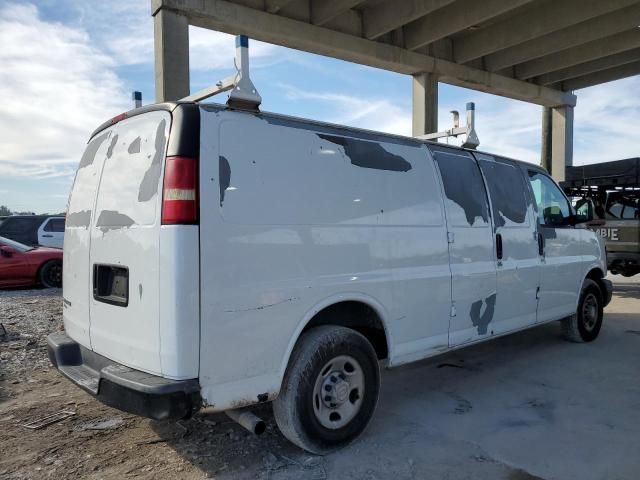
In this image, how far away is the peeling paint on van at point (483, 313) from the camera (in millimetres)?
4500

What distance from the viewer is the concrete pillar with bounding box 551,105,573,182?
769 inches

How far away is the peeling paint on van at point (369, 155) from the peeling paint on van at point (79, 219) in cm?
165

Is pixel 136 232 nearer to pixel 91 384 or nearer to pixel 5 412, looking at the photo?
pixel 91 384

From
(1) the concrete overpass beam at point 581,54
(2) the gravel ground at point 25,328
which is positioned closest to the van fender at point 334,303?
(2) the gravel ground at point 25,328

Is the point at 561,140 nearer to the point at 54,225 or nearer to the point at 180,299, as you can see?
the point at 54,225

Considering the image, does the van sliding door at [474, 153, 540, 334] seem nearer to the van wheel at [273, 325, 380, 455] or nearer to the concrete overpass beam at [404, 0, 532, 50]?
the van wheel at [273, 325, 380, 455]

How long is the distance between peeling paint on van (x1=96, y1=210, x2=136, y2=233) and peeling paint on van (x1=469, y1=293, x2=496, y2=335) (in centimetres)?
290

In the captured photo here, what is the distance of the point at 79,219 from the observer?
364cm

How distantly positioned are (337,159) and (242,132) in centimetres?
75

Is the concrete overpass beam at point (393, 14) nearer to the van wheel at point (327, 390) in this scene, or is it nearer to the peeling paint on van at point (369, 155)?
the peeling paint on van at point (369, 155)

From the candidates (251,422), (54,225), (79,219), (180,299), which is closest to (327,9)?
(54,225)

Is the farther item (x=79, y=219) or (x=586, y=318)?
(x=586, y=318)

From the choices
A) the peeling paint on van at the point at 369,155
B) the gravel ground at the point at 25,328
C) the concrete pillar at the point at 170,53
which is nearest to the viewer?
the peeling paint on van at the point at 369,155

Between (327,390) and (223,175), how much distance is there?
156cm
